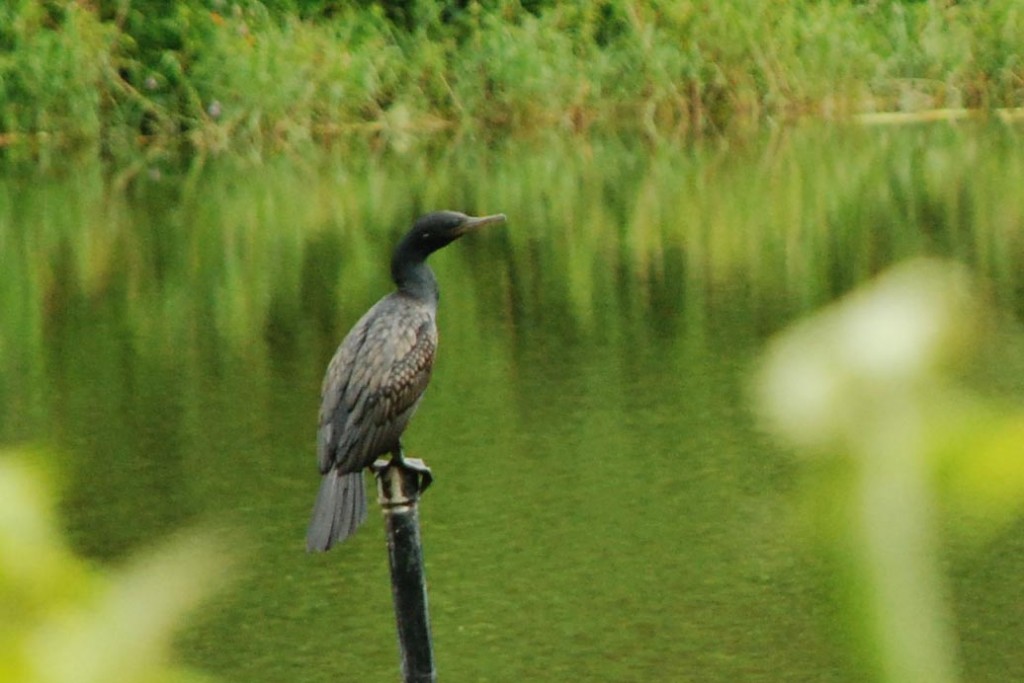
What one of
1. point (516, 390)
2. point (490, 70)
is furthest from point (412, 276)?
point (490, 70)

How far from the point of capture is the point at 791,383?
50 centimetres

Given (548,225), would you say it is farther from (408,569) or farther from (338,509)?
(408,569)

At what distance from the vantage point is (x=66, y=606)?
1.78ft

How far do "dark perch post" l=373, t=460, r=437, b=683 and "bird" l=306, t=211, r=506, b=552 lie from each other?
5 cm

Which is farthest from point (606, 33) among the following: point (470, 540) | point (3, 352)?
point (470, 540)

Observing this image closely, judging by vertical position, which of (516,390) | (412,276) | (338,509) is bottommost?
(516,390)

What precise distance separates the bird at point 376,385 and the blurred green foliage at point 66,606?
11.1ft

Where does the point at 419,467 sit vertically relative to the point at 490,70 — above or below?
above

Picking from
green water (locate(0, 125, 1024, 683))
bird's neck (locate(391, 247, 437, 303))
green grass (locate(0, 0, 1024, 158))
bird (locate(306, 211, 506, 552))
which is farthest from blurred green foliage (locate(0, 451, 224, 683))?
green grass (locate(0, 0, 1024, 158))

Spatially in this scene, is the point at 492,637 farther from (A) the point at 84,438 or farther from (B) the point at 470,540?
(A) the point at 84,438

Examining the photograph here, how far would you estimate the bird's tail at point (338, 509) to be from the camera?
13.9ft

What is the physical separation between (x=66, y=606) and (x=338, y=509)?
147 inches

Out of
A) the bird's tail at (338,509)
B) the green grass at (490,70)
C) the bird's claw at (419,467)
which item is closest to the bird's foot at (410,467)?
the bird's claw at (419,467)

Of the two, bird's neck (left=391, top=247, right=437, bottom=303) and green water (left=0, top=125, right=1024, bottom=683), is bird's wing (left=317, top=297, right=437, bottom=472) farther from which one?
green water (left=0, top=125, right=1024, bottom=683)
